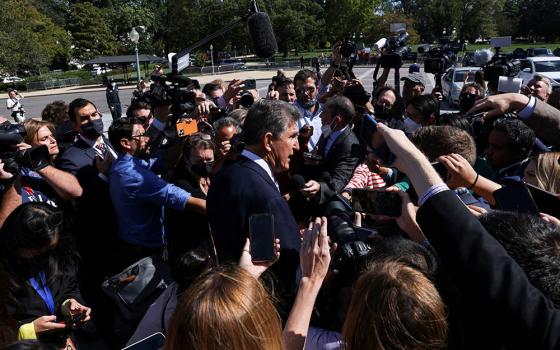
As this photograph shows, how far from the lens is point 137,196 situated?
10.9 ft

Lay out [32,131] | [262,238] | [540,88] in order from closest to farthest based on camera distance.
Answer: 1. [262,238]
2. [32,131]
3. [540,88]

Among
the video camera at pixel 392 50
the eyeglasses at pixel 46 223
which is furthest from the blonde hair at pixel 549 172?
the video camera at pixel 392 50

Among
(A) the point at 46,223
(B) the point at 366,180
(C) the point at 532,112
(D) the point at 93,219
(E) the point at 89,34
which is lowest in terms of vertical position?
(D) the point at 93,219

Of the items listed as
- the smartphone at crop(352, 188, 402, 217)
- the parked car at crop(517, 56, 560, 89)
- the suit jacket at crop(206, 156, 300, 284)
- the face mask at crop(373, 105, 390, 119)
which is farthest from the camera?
the parked car at crop(517, 56, 560, 89)

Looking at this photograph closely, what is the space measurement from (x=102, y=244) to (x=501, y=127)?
3.14m

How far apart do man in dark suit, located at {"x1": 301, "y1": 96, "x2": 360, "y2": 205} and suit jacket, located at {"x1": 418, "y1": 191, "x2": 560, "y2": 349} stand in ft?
7.65

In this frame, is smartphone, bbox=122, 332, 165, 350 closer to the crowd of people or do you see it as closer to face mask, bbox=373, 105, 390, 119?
the crowd of people

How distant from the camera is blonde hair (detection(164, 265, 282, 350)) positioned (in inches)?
56.0

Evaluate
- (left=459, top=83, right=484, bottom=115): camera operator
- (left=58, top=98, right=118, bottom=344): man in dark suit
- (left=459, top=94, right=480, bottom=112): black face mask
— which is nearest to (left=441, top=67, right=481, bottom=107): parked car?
(left=459, top=83, right=484, bottom=115): camera operator

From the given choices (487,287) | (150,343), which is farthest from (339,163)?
(487,287)

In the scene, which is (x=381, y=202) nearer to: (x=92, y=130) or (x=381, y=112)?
(x=92, y=130)

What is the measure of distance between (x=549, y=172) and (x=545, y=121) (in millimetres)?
832

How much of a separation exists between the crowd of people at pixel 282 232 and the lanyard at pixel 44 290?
1 cm

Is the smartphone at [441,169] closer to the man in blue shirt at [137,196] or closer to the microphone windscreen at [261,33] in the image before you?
the man in blue shirt at [137,196]
